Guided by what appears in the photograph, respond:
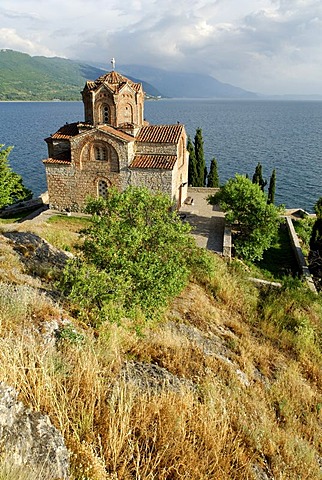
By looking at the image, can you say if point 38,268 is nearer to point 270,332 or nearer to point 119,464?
point 119,464

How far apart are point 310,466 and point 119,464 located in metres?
2.73

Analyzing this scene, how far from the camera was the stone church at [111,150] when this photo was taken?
75.7ft

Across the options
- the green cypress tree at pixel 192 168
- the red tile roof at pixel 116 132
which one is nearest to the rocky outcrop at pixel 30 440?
the red tile roof at pixel 116 132

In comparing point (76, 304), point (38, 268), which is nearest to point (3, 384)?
point (76, 304)

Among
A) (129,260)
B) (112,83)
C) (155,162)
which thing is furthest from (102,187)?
(129,260)

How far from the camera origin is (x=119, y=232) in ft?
26.4

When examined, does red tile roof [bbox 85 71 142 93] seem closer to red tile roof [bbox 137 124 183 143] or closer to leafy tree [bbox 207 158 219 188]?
red tile roof [bbox 137 124 183 143]

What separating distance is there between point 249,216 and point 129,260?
45.7ft

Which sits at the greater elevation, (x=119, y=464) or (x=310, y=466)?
(x=119, y=464)

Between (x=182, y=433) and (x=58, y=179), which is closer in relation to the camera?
(x=182, y=433)

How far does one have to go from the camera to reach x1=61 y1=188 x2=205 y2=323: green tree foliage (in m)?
6.68

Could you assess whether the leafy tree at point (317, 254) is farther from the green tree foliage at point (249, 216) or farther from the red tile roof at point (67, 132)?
the red tile roof at point (67, 132)

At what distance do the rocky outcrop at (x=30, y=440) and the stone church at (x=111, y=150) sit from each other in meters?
20.2

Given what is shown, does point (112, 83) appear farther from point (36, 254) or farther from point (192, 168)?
point (36, 254)
